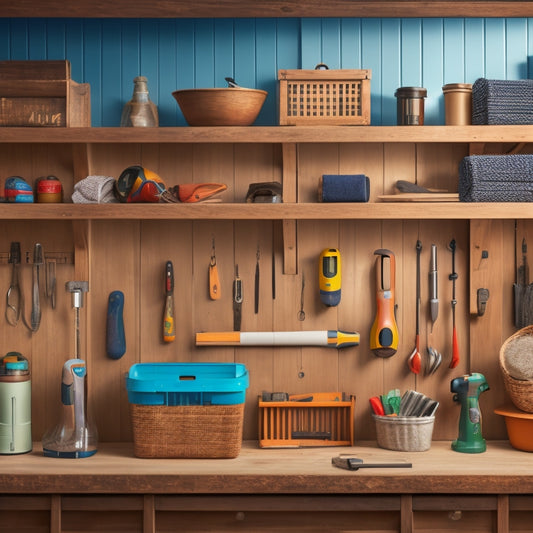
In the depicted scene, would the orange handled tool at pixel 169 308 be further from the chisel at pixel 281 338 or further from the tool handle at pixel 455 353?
the tool handle at pixel 455 353

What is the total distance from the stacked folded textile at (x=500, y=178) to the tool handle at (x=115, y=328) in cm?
151

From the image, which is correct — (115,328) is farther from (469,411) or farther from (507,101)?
(507,101)

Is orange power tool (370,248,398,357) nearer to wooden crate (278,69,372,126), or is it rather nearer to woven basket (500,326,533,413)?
woven basket (500,326,533,413)

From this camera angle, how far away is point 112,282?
3.47 meters

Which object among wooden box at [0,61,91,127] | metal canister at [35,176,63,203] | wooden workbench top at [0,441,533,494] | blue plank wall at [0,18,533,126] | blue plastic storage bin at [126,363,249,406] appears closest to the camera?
wooden workbench top at [0,441,533,494]

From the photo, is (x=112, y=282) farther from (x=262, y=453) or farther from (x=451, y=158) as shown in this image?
(x=451, y=158)

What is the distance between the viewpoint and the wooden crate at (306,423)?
3.29 meters

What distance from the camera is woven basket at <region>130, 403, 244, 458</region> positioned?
3102 millimetres

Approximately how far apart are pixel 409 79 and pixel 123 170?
126cm

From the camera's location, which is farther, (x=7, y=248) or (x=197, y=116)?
(x=7, y=248)

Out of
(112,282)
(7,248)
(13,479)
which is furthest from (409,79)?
(13,479)

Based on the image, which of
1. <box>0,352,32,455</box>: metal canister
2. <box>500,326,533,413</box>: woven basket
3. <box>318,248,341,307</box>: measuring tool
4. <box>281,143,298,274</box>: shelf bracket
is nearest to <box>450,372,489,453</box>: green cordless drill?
<box>500,326,533,413</box>: woven basket

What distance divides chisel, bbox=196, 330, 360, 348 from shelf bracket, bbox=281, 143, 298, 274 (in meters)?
0.28

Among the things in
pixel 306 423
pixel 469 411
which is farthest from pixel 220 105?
pixel 469 411
